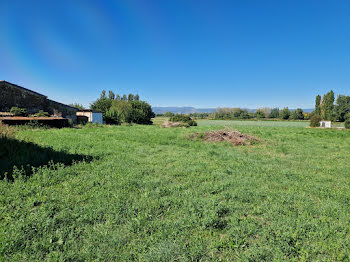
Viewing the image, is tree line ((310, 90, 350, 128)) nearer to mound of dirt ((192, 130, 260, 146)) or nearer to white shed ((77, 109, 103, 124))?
mound of dirt ((192, 130, 260, 146))

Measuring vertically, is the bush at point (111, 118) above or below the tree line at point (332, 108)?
below

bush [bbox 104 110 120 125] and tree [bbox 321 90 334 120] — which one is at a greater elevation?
tree [bbox 321 90 334 120]

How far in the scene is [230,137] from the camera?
12.6 meters

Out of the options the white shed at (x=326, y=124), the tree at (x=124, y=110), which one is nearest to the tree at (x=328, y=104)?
the white shed at (x=326, y=124)

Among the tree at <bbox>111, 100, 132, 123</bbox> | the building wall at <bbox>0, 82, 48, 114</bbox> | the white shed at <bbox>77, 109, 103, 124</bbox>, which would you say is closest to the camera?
the building wall at <bbox>0, 82, 48, 114</bbox>

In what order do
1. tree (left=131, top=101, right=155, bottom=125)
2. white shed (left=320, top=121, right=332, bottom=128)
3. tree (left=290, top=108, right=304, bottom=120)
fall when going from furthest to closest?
tree (left=290, top=108, right=304, bottom=120) < tree (left=131, top=101, right=155, bottom=125) < white shed (left=320, top=121, right=332, bottom=128)

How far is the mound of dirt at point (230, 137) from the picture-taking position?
11.6 m

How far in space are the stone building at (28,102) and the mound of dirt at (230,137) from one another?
995 inches

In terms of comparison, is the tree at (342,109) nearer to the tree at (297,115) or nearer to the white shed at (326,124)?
the tree at (297,115)

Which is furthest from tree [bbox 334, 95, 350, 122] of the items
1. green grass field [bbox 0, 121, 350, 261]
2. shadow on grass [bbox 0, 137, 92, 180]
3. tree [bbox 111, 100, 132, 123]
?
shadow on grass [bbox 0, 137, 92, 180]

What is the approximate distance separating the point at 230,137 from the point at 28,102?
28657 millimetres

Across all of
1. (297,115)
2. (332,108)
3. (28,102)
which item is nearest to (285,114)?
(297,115)

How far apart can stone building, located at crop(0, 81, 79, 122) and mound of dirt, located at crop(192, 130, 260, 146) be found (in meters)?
25.3

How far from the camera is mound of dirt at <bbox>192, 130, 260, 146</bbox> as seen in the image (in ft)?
38.2
